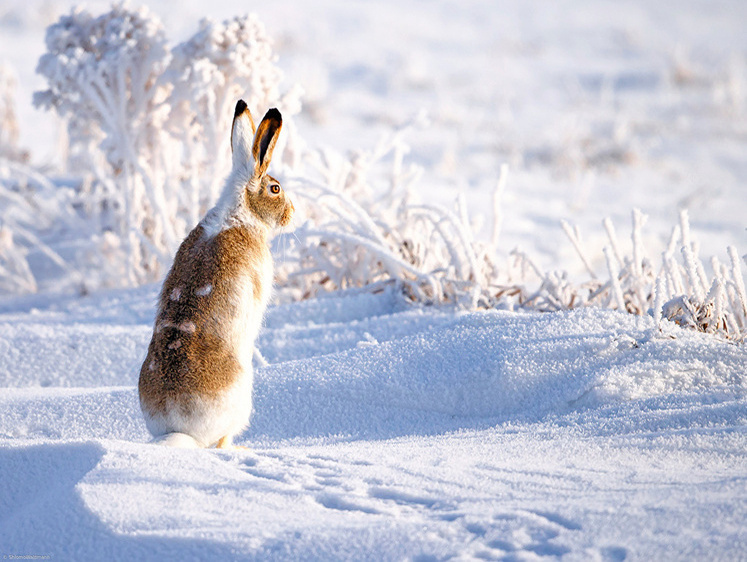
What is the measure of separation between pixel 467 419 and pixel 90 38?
3120 mm

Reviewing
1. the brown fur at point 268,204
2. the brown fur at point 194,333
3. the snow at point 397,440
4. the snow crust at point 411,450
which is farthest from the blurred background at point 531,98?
the brown fur at point 194,333

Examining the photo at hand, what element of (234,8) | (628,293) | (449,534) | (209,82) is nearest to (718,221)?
(628,293)

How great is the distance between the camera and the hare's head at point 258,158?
103 inches

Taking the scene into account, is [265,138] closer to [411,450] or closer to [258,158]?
[258,158]

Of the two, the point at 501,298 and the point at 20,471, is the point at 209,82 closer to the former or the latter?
the point at 501,298

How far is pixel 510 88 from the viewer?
40.8ft

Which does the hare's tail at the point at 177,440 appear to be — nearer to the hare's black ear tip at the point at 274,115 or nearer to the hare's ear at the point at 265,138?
the hare's ear at the point at 265,138

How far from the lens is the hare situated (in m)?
2.34

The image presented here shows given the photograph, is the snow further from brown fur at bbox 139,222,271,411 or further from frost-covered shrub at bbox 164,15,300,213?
frost-covered shrub at bbox 164,15,300,213

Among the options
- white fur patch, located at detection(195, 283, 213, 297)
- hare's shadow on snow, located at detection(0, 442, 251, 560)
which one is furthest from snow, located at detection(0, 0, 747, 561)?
white fur patch, located at detection(195, 283, 213, 297)

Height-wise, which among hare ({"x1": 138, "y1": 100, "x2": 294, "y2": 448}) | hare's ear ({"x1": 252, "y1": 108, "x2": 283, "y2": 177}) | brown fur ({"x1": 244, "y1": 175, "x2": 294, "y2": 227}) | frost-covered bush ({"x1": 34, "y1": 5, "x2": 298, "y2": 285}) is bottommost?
hare ({"x1": 138, "y1": 100, "x2": 294, "y2": 448})

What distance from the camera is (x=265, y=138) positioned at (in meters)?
2.62

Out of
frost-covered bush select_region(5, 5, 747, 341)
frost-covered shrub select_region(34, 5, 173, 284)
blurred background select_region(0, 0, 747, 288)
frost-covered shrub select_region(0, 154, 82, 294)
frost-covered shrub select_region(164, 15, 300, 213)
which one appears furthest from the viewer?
blurred background select_region(0, 0, 747, 288)

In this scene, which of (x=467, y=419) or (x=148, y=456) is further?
(x=467, y=419)
